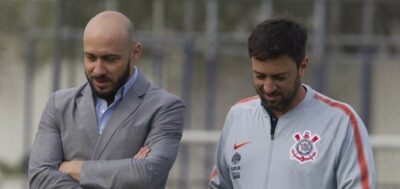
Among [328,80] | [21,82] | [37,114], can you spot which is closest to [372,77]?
[328,80]

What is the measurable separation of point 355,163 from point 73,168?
1.11m

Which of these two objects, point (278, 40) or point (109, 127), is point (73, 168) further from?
point (278, 40)

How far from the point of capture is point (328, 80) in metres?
9.41

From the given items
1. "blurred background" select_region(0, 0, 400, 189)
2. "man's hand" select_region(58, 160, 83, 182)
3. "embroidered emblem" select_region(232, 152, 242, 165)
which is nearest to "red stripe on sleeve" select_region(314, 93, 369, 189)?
"embroidered emblem" select_region(232, 152, 242, 165)

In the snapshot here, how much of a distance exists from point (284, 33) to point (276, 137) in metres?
0.43

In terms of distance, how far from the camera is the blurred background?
938 centimetres

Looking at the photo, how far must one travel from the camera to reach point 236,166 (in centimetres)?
474

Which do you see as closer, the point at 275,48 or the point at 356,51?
the point at 275,48

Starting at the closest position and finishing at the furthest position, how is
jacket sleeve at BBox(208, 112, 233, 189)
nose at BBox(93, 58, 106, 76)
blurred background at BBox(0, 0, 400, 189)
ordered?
1. nose at BBox(93, 58, 106, 76)
2. jacket sleeve at BBox(208, 112, 233, 189)
3. blurred background at BBox(0, 0, 400, 189)

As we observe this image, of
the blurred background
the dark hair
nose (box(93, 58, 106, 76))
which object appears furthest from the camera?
the blurred background

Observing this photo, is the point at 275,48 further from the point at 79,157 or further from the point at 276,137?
the point at 79,157

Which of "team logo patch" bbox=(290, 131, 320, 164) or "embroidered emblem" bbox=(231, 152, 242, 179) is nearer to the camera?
"team logo patch" bbox=(290, 131, 320, 164)

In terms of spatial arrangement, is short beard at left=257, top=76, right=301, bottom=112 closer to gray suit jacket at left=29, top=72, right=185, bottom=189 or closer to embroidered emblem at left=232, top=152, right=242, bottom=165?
embroidered emblem at left=232, top=152, right=242, bottom=165

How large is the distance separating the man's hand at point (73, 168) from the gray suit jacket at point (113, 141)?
2 centimetres
